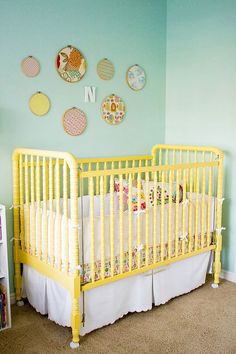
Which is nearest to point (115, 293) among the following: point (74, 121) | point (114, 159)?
point (114, 159)

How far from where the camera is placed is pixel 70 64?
9.80ft

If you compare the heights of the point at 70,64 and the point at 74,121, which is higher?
the point at 70,64

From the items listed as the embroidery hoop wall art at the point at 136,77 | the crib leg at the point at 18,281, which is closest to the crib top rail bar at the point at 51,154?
the crib leg at the point at 18,281

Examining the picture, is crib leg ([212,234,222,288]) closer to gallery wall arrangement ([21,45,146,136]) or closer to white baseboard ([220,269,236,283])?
white baseboard ([220,269,236,283])

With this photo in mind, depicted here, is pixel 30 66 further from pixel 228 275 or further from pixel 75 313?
pixel 228 275

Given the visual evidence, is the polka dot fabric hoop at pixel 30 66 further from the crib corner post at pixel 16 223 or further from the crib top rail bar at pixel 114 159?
the crib top rail bar at pixel 114 159

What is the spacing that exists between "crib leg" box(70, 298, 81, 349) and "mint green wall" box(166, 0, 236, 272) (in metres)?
1.53

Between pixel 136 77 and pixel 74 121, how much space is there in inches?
30.7

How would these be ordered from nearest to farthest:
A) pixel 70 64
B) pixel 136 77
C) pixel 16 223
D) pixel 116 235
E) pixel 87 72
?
1. pixel 116 235
2. pixel 16 223
3. pixel 70 64
4. pixel 87 72
5. pixel 136 77

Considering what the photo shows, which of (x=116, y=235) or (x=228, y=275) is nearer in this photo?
(x=116, y=235)

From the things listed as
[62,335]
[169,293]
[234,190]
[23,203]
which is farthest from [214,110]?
[62,335]

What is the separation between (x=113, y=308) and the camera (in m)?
2.50

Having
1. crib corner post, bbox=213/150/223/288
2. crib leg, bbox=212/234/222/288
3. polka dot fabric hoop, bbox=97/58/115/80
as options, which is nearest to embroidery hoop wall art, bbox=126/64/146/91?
polka dot fabric hoop, bbox=97/58/115/80

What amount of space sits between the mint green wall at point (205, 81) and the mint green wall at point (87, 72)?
14cm
